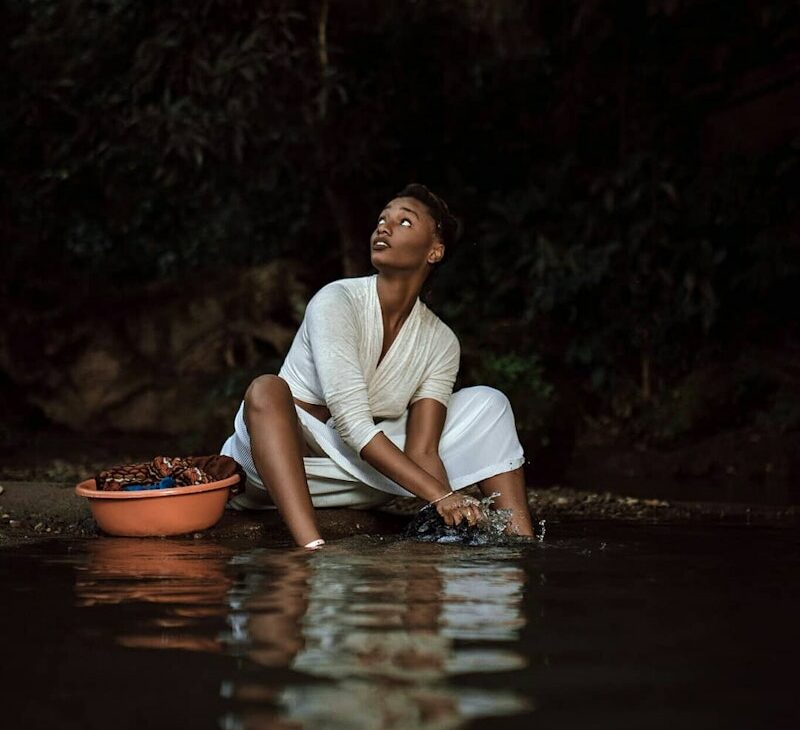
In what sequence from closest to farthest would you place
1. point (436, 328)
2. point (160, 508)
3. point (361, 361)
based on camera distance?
point (160, 508), point (361, 361), point (436, 328)

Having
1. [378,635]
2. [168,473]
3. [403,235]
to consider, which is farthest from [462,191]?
[378,635]

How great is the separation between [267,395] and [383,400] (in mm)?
601

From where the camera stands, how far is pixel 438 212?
195 inches

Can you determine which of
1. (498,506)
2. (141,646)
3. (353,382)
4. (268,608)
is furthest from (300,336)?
(141,646)

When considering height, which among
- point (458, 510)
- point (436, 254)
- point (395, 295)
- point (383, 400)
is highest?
point (436, 254)

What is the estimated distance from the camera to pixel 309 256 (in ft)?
42.0

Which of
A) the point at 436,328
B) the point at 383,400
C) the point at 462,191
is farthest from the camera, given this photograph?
the point at 462,191

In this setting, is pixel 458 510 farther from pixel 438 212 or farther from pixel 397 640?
pixel 397 640

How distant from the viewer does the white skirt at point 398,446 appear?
192 inches

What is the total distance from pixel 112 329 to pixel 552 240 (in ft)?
14.4

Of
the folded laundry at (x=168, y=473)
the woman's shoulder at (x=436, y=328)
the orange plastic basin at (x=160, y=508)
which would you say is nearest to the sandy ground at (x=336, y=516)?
the orange plastic basin at (x=160, y=508)

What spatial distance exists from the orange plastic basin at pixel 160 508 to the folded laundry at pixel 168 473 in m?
0.08

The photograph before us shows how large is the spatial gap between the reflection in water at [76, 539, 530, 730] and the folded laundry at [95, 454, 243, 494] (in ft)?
1.40

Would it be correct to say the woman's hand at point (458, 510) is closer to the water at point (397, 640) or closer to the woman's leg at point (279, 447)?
the water at point (397, 640)
